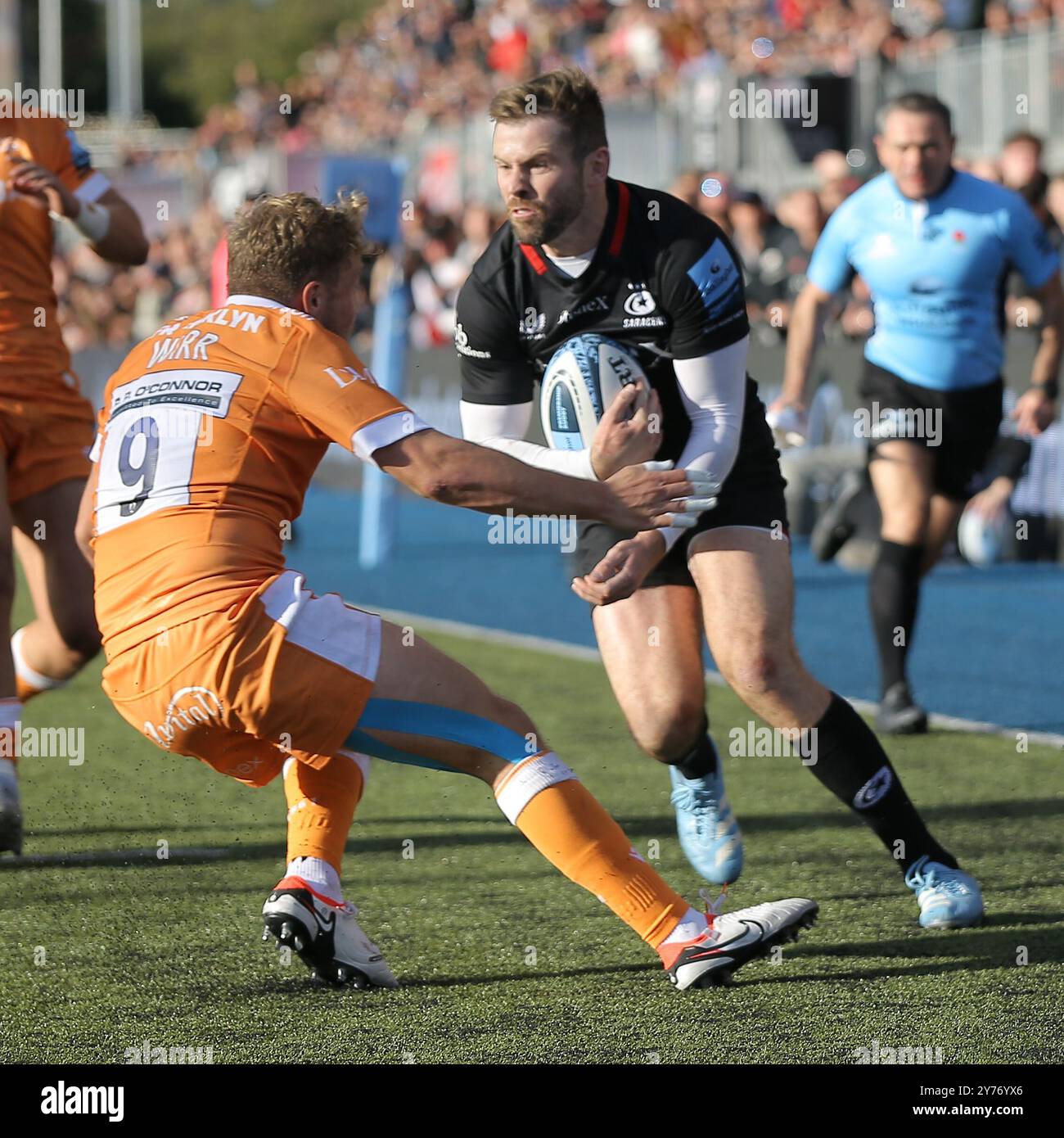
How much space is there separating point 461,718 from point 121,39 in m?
44.2

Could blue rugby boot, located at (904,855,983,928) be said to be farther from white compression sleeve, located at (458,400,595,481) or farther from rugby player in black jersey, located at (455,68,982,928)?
white compression sleeve, located at (458,400,595,481)

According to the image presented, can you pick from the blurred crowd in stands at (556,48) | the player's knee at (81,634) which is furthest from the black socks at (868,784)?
the blurred crowd in stands at (556,48)

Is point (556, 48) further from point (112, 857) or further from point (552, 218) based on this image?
point (552, 218)

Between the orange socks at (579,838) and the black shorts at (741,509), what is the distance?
3.01 ft

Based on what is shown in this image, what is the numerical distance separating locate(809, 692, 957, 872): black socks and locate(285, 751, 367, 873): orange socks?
124 cm

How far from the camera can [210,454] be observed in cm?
393

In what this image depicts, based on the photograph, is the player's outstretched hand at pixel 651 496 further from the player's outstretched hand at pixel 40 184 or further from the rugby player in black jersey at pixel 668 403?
the player's outstretched hand at pixel 40 184

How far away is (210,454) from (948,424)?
4.30 m

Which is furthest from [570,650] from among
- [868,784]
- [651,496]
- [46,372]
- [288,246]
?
[651,496]

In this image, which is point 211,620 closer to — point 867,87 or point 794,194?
point 794,194

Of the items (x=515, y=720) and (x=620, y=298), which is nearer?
(x=515, y=720)

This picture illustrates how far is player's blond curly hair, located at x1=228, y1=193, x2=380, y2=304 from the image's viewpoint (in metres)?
4.05

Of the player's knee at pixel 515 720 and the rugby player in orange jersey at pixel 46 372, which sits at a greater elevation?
the rugby player in orange jersey at pixel 46 372

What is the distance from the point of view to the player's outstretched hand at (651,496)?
380 centimetres
